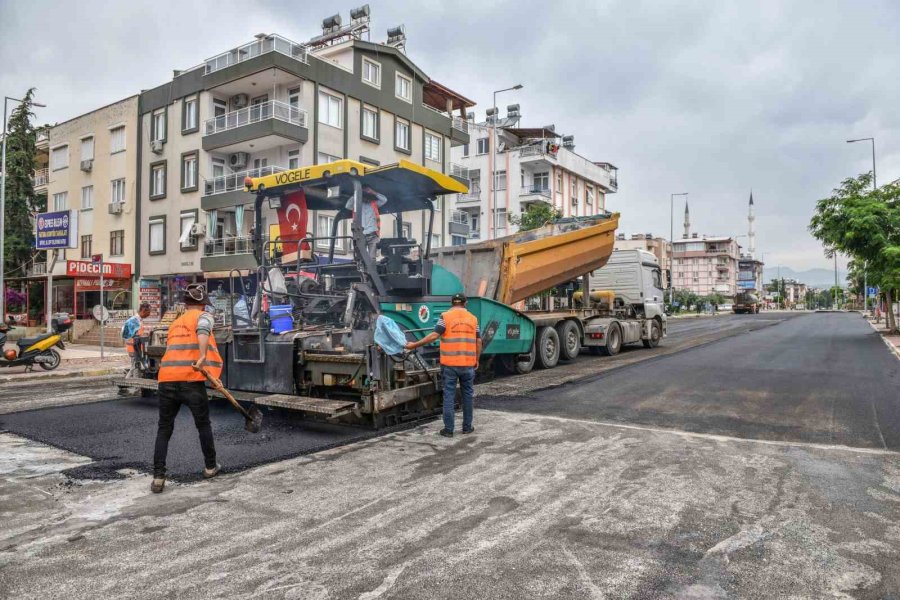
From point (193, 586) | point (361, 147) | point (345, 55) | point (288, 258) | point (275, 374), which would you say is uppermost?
point (345, 55)

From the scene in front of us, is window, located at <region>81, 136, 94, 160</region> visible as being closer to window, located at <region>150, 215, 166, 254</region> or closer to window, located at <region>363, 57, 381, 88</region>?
window, located at <region>150, 215, 166, 254</region>

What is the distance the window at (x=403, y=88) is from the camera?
3041 cm

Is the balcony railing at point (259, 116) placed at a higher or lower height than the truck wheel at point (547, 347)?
higher

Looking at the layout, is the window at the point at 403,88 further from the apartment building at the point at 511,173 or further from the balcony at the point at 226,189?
the apartment building at the point at 511,173

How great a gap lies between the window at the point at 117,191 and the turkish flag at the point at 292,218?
26.8 meters

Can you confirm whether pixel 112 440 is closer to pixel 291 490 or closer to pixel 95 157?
pixel 291 490

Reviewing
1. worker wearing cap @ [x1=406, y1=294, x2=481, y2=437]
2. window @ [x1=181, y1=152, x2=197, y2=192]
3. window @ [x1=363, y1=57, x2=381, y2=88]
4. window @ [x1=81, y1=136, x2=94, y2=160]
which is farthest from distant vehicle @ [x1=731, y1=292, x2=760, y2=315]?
worker wearing cap @ [x1=406, y1=294, x2=481, y2=437]

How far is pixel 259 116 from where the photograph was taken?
25078 mm

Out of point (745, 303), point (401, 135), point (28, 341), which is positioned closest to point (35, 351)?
point (28, 341)

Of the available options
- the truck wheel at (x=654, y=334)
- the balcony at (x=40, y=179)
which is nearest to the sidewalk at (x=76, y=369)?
the truck wheel at (x=654, y=334)

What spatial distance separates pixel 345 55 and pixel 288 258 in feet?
76.3

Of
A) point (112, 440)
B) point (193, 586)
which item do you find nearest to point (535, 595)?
point (193, 586)

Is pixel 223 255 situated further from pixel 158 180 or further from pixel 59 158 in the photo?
pixel 59 158

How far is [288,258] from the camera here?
7.69 meters
